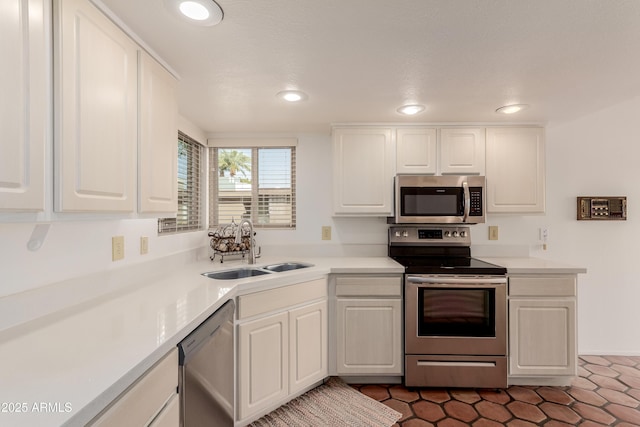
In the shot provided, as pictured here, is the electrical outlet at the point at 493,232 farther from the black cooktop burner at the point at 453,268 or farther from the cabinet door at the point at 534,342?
the cabinet door at the point at 534,342

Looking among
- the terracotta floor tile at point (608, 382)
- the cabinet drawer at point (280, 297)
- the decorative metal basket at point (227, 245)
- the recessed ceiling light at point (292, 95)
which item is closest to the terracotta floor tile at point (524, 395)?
the terracotta floor tile at point (608, 382)

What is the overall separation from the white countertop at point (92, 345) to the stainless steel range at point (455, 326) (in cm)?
128

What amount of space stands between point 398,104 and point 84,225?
76.5 inches

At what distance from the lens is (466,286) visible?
2033mm

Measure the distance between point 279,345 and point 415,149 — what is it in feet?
6.00

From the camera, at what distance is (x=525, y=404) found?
6.33 feet

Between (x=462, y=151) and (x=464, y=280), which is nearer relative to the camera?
(x=464, y=280)

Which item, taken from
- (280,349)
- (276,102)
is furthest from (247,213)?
(280,349)

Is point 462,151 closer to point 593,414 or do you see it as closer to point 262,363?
point 593,414

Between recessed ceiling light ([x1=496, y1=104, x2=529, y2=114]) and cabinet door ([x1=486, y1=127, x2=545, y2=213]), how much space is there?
0.27 m

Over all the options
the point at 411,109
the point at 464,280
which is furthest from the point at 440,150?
the point at 464,280

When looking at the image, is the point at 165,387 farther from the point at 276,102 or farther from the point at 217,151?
the point at 217,151

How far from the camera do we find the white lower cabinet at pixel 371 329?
210 centimetres

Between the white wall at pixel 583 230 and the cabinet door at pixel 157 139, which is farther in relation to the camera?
the white wall at pixel 583 230
